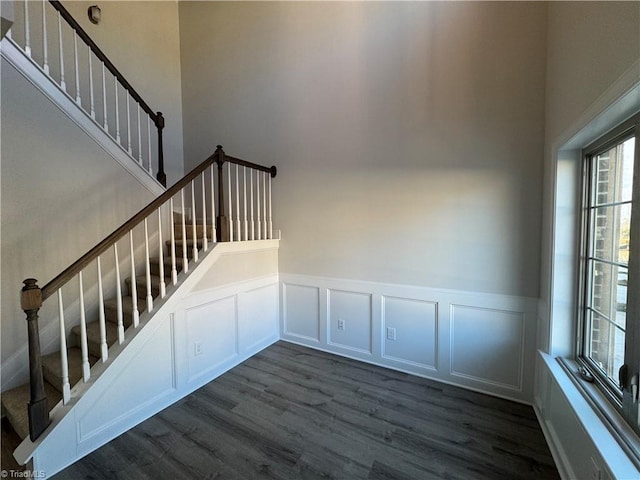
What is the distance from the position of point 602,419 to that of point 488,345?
1.11m

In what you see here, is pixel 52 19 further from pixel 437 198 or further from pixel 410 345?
pixel 410 345

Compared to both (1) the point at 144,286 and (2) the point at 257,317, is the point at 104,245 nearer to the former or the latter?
(1) the point at 144,286

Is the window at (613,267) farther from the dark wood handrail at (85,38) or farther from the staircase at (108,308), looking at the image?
the dark wood handrail at (85,38)

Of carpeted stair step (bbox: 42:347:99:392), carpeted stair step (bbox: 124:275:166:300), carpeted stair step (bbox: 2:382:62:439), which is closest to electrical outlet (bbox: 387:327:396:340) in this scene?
carpeted stair step (bbox: 124:275:166:300)

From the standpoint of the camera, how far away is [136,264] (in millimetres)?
3186

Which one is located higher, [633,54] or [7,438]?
[633,54]

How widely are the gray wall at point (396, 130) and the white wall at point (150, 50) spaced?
0.77m

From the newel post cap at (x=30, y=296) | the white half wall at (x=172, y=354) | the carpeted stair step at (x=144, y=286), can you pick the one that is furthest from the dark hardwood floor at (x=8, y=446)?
the carpeted stair step at (x=144, y=286)

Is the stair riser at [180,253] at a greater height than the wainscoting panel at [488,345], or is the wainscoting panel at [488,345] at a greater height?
the stair riser at [180,253]

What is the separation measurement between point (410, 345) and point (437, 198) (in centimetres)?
140

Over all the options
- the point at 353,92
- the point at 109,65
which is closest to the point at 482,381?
the point at 353,92

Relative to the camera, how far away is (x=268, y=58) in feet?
11.4

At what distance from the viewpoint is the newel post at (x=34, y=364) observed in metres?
1.60

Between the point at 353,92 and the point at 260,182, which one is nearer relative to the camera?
the point at 353,92
